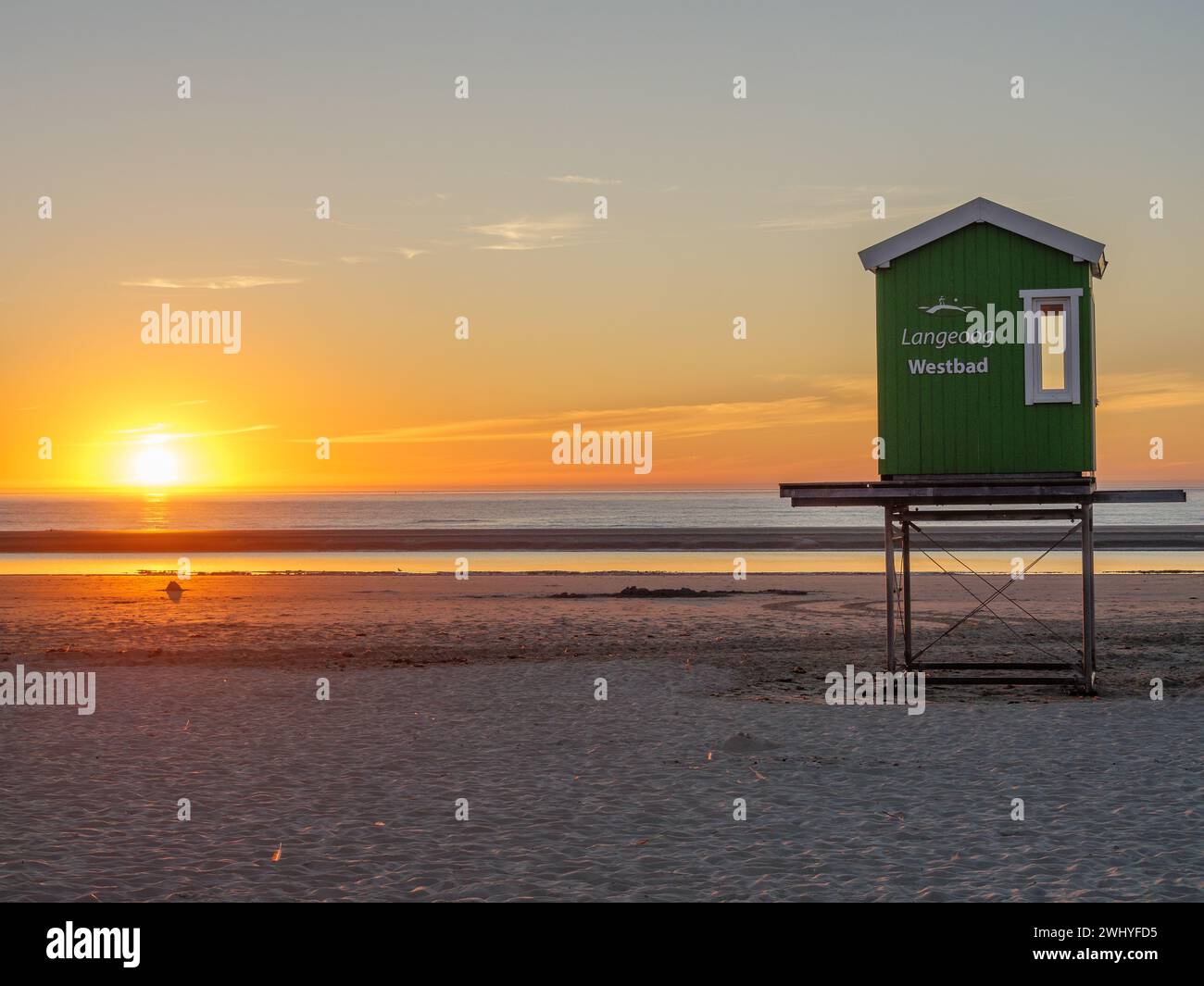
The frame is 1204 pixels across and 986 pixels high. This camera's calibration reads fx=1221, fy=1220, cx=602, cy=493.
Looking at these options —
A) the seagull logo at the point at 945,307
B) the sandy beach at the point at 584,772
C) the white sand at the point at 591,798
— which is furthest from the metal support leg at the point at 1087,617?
the seagull logo at the point at 945,307

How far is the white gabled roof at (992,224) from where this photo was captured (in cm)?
1855

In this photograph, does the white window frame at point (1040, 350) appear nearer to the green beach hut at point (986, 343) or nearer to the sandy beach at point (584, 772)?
the green beach hut at point (986, 343)

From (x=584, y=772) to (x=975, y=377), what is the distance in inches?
362

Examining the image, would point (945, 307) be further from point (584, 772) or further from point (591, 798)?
point (591, 798)

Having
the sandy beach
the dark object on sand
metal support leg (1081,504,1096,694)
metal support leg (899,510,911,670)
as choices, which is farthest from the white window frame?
the dark object on sand

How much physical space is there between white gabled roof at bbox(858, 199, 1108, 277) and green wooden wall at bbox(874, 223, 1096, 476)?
135 mm

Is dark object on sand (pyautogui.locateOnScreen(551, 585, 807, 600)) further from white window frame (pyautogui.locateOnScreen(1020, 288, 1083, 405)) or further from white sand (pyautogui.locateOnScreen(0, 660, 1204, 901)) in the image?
white window frame (pyautogui.locateOnScreen(1020, 288, 1083, 405))

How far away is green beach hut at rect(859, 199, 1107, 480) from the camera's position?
18.7m

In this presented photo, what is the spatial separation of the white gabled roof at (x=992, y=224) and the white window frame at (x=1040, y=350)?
2.13ft

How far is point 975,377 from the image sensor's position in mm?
18891

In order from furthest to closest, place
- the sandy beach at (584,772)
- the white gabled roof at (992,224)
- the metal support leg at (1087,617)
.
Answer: the metal support leg at (1087,617) < the white gabled roof at (992,224) < the sandy beach at (584,772)

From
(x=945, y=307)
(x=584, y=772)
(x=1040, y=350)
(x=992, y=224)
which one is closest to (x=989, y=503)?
(x=1040, y=350)

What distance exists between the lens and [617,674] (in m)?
22.2
